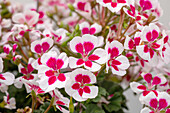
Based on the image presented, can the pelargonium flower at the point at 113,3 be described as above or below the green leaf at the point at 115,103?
above

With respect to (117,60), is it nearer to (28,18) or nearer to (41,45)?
(41,45)

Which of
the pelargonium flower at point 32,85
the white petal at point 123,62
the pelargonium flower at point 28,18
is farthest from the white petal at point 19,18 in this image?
the white petal at point 123,62

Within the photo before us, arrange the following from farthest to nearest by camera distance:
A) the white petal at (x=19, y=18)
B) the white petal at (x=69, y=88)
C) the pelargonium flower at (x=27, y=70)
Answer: the white petal at (x=19, y=18) → the pelargonium flower at (x=27, y=70) → the white petal at (x=69, y=88)

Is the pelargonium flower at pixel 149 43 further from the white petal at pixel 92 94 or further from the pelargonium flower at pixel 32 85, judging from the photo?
the pelargonium flower at pixel 32 85

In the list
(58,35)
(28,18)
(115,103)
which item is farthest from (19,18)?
(115,103)

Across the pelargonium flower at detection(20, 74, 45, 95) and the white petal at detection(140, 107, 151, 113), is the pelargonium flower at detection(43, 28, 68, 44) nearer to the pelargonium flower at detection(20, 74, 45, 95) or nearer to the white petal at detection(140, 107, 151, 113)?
the pelargonium flower at detection(20, 74, 45, 95)

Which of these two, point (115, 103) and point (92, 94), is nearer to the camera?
point (92, 94)
